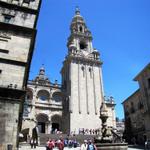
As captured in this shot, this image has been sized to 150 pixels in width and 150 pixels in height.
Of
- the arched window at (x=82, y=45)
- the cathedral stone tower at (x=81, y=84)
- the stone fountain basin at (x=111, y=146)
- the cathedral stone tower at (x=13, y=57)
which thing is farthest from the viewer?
the arched window at (x=82, y=45)

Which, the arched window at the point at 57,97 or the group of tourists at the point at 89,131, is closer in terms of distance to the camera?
the group of tourists at the point at 89,131

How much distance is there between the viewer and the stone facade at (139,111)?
3075 centimetres

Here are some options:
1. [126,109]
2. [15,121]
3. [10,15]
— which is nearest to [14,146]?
[15,121]

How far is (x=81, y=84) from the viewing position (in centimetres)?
4381

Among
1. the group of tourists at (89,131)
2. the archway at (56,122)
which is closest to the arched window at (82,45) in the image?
the archway at (56,122)

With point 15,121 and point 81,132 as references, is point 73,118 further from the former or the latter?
point 15,121

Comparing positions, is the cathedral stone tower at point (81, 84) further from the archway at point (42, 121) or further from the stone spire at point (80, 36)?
the archway at point (42, 121)

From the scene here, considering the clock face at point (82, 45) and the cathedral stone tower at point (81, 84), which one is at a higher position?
the clock face at point (82, 45)

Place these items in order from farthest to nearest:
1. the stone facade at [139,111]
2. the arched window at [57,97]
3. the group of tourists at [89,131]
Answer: the arched window at [57,97] < the group of tourists at [89,131] < the stone facade at [139,111]

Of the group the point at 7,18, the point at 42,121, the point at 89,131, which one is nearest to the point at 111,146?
the point at 7,18

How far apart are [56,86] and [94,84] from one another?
7.60m

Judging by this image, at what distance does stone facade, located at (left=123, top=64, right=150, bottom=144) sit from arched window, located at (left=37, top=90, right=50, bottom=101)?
1480cm

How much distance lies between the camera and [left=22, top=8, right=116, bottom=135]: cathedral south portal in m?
40.2

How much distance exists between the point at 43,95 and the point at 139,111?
18.1 metres
